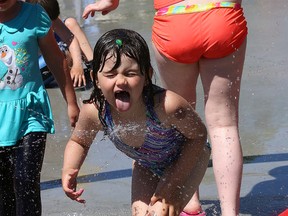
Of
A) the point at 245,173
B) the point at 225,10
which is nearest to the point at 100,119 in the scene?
the point at 225,10

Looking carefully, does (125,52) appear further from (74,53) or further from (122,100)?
(74,53)

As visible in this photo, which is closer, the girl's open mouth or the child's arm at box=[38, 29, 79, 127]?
the girl's open mouth

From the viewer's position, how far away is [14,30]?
3.89 meters

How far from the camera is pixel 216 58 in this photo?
3793 millimetres

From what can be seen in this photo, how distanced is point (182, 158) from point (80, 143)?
0.46 meters

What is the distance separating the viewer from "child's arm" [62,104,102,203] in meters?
3.51

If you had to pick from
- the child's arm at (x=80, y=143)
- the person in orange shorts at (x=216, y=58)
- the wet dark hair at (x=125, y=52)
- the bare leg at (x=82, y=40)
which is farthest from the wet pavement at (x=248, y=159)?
the wet dark hair at (x=125, y=52)

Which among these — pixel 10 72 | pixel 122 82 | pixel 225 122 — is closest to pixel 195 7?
pixel 225 122

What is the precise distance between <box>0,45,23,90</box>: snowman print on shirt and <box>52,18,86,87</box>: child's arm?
291 centimetres

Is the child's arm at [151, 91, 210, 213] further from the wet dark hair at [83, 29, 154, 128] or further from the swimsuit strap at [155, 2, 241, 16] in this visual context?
the swimsuit strap at [155, 2, 241, 16]

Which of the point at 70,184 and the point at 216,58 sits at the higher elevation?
the point at 216,58

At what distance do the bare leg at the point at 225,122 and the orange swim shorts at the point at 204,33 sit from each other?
0.22 feet

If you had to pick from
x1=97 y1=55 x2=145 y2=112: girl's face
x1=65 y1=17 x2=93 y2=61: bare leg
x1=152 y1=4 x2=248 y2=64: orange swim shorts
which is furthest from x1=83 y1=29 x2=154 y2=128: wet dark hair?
x1=65 y1=17 x2=93 y2=61: bare leg

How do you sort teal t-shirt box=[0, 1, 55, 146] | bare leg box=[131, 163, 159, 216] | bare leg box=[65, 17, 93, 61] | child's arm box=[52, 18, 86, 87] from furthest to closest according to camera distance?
bare leg box=[65, 17, 93, 61] < child's arm box=[52, 18, 86, 87] < teal t-shirt box=[0, 1, 55, 146] < bare leg box=[131, 163, 159, 216]
